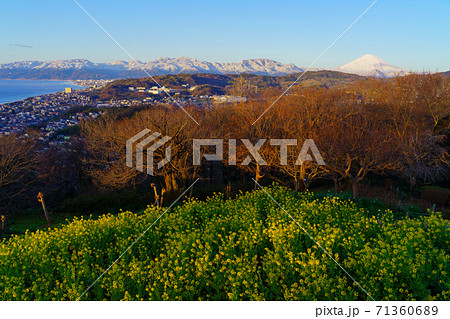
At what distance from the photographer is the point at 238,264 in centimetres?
702

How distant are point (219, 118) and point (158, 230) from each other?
72.6ft

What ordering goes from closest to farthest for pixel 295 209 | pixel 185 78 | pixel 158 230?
1. pixel 158 230
2. pixel 295 209
3. pixel 185 78

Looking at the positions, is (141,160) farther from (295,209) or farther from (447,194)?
(447,194)

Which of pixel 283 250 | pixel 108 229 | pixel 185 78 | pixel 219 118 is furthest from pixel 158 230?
pixel 185 78

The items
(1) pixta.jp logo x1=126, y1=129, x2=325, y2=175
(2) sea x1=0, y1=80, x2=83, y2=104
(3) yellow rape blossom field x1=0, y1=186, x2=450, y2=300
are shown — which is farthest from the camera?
(2) sea x1=0, y1=80, x2=83, y2=104

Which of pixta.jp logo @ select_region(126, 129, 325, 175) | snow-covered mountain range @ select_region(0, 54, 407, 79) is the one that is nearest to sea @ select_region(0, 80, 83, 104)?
snow-covered mountain range @ select_region(0, 54, 407, 79)

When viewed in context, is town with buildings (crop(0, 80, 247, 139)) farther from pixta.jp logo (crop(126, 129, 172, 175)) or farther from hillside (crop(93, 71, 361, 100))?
pixta.jp logo (crop(126, 129, 172, 175))

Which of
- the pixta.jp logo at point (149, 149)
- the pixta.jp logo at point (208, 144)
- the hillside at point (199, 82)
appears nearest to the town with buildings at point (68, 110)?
the hillside at point (199, 82)

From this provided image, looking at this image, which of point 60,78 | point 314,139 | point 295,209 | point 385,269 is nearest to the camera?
point 385,269

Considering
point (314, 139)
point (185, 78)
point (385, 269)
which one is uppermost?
point (185, 78)

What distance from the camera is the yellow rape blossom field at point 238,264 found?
6.25m

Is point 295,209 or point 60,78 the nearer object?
point 295,209

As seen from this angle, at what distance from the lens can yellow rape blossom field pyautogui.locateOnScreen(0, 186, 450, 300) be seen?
6254mm

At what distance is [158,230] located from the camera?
10.3 m
